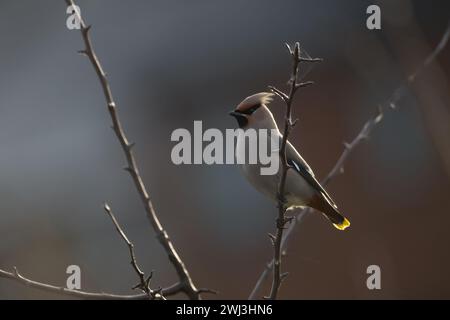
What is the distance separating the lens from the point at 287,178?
3789 mm

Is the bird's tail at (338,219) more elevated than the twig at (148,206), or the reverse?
the bird's tail at (338,219)

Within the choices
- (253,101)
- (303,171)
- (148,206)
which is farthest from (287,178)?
(148,206)

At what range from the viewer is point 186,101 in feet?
28.8

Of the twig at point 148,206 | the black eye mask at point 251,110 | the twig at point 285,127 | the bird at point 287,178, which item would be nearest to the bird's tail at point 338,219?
the bird at point 287,178

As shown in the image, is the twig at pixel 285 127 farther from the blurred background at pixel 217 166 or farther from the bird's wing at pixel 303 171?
the blurred background at pixel 217 166

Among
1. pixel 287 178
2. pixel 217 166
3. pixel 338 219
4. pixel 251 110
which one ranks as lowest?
pixel 338 219

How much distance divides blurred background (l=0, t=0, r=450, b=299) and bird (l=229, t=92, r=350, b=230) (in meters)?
2.87

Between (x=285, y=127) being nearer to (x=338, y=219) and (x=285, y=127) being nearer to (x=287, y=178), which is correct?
(x=287, y=178)

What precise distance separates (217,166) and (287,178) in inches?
186

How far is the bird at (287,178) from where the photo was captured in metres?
3.64

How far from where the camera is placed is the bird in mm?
3641

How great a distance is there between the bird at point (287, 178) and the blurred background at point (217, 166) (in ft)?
9.41

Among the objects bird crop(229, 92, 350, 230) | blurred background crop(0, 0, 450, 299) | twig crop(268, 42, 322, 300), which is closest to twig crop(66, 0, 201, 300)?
twig crop(268, 42, 322, 300)

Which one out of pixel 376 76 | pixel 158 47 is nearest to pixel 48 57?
pixel 158 47
